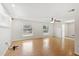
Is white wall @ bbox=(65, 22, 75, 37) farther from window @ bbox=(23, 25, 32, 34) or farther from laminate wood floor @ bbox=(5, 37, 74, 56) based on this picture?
window @ bbox=(23, 25, 32, 34)

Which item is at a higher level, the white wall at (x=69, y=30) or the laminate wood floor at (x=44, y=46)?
the white wall at (x=69, y=30)

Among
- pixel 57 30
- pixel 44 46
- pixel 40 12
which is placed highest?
pixel 40 12

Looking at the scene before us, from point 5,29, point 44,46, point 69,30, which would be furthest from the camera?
point 5,29

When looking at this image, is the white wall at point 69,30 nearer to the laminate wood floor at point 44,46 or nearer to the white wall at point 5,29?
the laminate wood floor at point 44,46

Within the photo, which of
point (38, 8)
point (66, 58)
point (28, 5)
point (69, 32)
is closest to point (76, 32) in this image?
point (69, 32)

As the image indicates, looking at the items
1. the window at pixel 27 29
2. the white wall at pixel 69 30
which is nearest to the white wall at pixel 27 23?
the window at pixel 27 29

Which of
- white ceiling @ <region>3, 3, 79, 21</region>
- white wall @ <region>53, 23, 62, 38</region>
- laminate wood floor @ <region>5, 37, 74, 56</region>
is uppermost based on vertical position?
white ceiling @ <region>3, 3, 79, 21</region>

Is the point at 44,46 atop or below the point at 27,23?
below

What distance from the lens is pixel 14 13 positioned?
1191mm

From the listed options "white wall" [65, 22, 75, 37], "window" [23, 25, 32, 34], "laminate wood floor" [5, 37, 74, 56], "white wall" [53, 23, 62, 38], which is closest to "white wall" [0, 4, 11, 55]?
"laminate wood floor" [5, 37, 74, 56]

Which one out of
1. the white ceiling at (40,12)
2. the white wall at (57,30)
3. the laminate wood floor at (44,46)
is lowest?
the laminate wood floor at (44,46)

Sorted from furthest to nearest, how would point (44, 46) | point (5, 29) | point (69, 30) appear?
1. point (5, 29)
2. point (44, 46)
3. point (69, 30)

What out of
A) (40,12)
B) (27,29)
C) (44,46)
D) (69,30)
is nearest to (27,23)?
(27,29)

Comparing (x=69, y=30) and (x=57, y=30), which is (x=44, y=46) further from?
(x=69, y=30)
